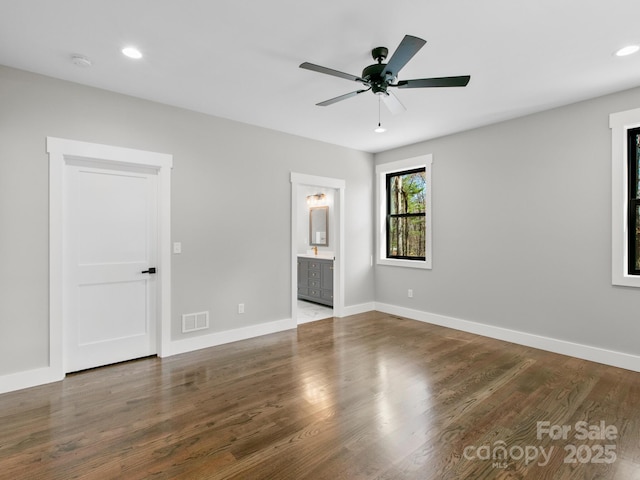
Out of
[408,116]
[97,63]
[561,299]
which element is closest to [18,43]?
[97,63]

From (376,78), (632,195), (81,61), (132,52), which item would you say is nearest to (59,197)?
(81,61)

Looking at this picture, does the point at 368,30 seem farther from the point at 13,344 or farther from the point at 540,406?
the point at 13,344

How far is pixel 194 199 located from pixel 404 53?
2.69m

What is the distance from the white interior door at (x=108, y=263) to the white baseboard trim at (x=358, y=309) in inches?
111

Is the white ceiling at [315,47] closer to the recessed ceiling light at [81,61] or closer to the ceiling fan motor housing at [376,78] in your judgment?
the recessed ceiling light at [81,61]

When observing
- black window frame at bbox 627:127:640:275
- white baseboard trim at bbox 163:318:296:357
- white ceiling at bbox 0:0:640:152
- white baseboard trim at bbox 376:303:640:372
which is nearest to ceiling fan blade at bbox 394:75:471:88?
white ceiling at bbox 0:0:640:152

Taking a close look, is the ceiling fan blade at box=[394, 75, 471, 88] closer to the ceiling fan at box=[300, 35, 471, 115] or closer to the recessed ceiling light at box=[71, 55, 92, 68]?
the ceiling fan at box=[300, 35, 471, 115]

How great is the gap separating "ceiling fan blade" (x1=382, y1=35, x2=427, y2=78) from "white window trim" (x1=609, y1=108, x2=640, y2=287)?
2.49 metres

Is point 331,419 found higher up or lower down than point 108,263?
lower down

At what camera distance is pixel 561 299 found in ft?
12.2

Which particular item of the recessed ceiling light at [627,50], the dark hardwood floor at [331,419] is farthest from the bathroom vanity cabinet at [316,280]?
the recessed ceiling light at [627,50]

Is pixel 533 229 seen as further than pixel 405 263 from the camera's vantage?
No

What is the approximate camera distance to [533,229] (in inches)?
154

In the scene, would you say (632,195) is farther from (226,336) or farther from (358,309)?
(226,336)
